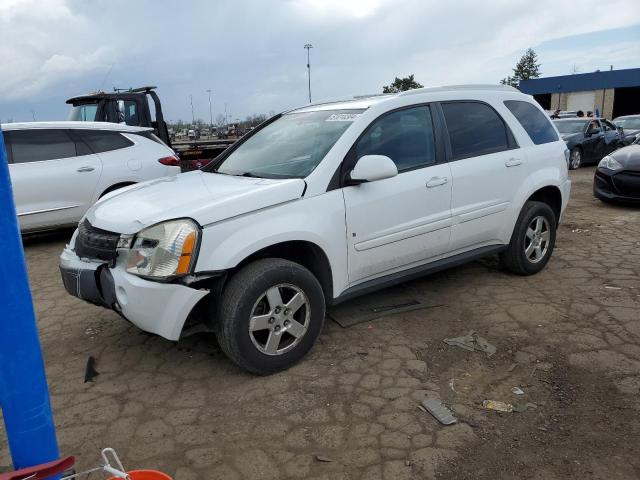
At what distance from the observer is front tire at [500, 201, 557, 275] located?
476cm

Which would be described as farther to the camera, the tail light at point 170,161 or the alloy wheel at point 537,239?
the tail light at point 170,161

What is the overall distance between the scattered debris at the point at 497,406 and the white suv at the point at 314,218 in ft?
3.70

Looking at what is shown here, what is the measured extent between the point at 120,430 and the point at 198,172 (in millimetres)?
2214

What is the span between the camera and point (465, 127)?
437 centimetres

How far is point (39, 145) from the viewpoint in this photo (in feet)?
22.3

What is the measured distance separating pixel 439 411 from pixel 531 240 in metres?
2.62

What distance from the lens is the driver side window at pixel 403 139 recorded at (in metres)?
3.79

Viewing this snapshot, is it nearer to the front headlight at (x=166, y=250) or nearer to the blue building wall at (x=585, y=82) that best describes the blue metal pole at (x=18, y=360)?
the front headlight at (x=166, y=250)

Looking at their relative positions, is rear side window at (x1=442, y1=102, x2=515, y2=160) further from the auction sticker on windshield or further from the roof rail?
the auction sticker on windshield

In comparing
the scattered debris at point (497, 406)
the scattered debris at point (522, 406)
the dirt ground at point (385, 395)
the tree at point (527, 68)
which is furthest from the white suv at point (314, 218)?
the tree at point (527, 68)

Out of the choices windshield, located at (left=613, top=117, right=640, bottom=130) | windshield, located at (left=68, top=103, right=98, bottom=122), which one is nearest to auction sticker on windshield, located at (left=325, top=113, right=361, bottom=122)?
windshield, located at (left=68, top=103, right=98, bottom=122)

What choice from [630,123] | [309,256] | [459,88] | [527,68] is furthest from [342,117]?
[527,68]

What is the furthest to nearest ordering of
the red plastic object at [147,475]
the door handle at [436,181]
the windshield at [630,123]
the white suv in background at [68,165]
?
1. the windshield at [630,123]
2. the white suv in background at [68,165]
3. the door handle at [436,181]
4. the red plastic object at [147,475]

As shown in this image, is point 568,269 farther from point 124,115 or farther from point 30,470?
point 124,115
